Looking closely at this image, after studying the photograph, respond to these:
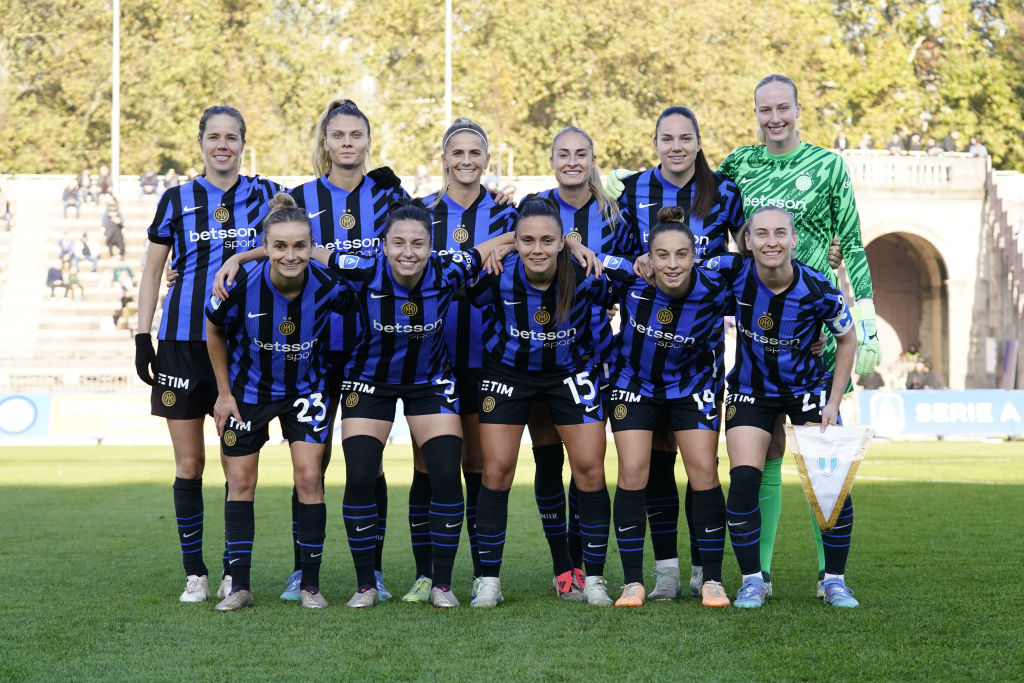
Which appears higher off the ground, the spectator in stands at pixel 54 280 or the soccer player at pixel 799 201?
the soccer player at pixel 799 201

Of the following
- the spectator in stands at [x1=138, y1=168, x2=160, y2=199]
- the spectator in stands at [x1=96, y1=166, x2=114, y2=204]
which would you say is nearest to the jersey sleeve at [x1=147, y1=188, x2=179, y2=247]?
the spectator in stands at [x1=96, y1=166, x2=114, y2=204]

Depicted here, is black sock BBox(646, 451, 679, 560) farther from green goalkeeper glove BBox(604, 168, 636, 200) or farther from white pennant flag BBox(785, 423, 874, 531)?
green goalkeeper glove BBox(604, 168, 636, 200)

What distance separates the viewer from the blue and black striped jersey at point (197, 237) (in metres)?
6.07

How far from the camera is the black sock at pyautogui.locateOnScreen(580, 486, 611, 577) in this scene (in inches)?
233

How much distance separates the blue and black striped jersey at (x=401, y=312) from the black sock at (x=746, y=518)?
1.50 m

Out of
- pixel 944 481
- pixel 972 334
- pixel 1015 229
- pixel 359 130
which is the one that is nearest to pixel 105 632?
pixel 359 130

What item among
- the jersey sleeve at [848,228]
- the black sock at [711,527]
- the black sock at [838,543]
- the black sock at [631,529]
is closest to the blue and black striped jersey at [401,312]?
the black sock at [631,529]

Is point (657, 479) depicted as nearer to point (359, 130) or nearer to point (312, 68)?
point (359, 130)

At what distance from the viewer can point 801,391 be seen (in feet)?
19.1

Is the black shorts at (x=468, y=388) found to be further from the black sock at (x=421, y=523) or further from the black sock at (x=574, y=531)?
the black sock at (x=574, y=531)

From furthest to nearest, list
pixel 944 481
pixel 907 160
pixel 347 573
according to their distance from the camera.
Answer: pixel 907 160 → pixel 944 481 → pixel 347 573

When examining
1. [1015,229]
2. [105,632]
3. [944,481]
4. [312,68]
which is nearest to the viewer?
[105,632]

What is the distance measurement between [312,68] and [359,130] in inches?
1537

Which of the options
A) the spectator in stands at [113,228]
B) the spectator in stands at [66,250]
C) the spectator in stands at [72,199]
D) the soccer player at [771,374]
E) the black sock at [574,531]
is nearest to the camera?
the soccer player at [771,374]
